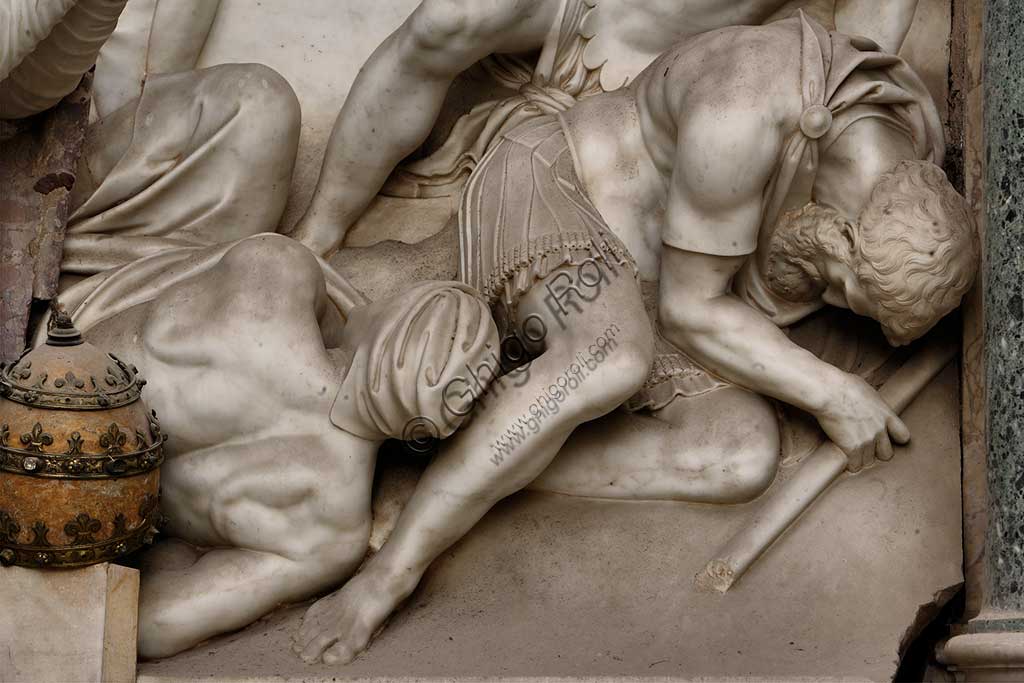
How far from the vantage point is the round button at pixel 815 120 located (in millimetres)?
3980

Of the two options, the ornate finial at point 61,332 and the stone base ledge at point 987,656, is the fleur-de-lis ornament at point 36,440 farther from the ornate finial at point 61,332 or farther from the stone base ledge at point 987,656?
the stone base ledge at point 987,656

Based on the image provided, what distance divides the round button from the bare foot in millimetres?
1250

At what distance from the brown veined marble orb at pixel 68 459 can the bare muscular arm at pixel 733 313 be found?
3.84ft

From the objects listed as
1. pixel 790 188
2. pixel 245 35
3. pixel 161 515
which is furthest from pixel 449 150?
pixel 161 515

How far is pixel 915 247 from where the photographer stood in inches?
157

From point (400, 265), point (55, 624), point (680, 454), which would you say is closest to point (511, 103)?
→ point (400, 265)

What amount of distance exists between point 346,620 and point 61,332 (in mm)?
803

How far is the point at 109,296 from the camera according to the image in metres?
4.18

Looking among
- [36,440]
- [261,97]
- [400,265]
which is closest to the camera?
[36,440]

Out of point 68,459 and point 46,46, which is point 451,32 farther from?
point 68,459

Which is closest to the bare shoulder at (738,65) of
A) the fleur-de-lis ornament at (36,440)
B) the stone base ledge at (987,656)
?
the stone base ledge at (987,656)

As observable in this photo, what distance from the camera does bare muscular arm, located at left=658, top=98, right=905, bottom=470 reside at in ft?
13.0

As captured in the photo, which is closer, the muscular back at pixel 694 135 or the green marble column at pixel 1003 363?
the green marble column at pixel 1003 363

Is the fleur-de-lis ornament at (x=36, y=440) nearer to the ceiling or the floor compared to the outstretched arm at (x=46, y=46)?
nearer to the floor
